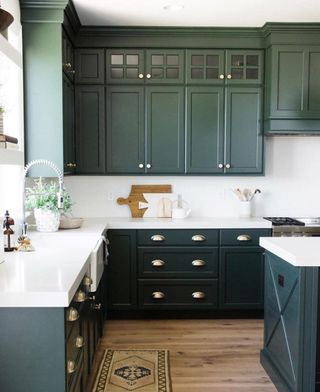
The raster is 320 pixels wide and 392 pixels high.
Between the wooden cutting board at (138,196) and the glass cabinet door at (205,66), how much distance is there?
110cm

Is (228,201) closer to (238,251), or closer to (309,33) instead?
(238,251)

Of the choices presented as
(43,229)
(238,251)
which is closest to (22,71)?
(43,229)

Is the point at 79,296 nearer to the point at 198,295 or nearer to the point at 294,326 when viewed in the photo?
the point at 294,326

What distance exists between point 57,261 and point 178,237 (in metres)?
1.89

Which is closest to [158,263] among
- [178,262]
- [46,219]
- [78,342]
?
[178,262]

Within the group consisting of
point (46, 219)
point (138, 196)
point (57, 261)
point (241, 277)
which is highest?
point (138, 196)

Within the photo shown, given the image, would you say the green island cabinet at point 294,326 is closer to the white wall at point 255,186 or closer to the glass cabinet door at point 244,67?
the white wall at point 255,186

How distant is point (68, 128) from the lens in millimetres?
3957

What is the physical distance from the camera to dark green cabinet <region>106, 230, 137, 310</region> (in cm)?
411

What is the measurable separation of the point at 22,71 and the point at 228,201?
91.9 inches

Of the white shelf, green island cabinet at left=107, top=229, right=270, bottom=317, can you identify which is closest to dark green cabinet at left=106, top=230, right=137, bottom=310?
green island cabinet at left=107, top=229, right=270, bottom=317

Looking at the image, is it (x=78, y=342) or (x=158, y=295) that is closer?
(x=78, y=342)

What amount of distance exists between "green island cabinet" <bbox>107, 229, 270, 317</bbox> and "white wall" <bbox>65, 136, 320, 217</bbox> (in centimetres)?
56

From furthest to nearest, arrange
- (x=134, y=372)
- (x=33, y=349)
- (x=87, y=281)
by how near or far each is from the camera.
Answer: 1. (x=134, y=372)
2. (x=87, y=281)
3. (x=33, y=349)
